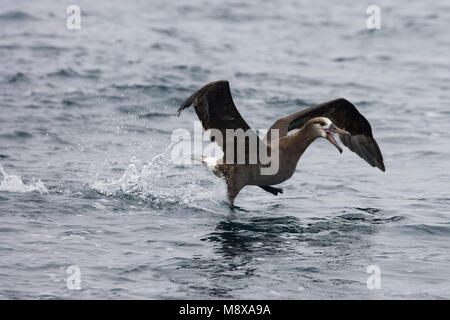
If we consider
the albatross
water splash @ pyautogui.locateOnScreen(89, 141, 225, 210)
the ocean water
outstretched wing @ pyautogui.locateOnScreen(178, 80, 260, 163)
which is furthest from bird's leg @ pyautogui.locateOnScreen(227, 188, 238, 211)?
outstretched wing @ pyautogui.locateOnScreen(178, 80, 260, 163)

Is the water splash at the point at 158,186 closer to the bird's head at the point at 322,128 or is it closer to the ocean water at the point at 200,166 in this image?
the ocean water at the point at 200,166

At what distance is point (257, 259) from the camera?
9.91 m

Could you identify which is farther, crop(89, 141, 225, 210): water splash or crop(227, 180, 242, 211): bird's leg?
crop(89, 141, 225, 210): water splash

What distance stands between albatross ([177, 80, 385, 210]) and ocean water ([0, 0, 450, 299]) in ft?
1.65

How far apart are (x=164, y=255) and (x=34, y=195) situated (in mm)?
2776

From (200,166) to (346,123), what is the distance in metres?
2.78

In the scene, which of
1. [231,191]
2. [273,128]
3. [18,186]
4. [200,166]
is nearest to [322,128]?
[273,128]

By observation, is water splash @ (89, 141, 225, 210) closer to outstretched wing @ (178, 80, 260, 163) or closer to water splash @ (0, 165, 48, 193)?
water splash @ (0, 165, 48, 193)

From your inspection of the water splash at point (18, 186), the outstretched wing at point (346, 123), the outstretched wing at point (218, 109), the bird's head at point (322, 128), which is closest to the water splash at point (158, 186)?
the water splash at point (18, 186)

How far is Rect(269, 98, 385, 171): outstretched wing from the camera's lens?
12000mm

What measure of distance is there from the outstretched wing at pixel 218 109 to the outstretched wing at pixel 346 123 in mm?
811

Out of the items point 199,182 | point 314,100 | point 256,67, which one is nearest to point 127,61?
point 256,67

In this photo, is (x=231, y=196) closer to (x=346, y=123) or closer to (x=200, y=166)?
(x=346, y=123)

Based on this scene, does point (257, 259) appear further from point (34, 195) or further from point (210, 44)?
point (210, 44)
